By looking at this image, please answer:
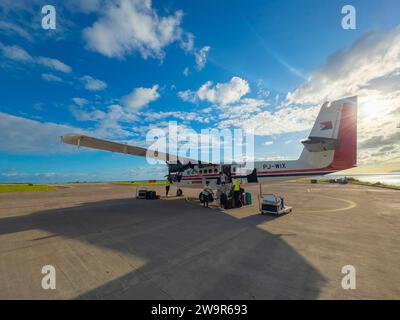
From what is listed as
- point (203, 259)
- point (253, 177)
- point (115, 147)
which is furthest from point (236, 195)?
point (115, 147)

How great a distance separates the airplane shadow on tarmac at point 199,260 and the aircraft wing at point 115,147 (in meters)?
4.86

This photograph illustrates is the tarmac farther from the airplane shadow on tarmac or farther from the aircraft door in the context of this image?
the aircraft door

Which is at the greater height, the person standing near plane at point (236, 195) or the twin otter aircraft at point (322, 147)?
the twin otter aircraft at point (322, 147)

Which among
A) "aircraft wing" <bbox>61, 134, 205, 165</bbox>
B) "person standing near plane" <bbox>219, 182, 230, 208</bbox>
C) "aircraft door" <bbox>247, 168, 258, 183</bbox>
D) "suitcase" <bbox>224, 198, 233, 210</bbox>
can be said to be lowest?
"suitcase" <bbox>224, 198, 233, 210</bbox>

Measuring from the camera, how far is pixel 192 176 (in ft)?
60.1

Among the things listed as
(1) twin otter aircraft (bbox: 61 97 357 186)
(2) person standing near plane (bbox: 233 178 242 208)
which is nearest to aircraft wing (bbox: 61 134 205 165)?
(1) twin otter aircraft (bbox: 61 97 357 186)

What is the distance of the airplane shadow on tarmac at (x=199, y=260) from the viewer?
142 inches

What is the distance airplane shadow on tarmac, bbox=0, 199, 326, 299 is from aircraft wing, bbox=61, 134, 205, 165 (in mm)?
4858

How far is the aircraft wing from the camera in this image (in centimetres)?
1102

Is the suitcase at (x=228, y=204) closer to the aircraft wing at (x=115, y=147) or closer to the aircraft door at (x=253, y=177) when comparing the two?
the aircraft door at (x=253, y=177)

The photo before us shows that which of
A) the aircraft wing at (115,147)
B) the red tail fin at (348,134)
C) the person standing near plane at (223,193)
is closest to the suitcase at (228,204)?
the person standing near plane at (223,193)

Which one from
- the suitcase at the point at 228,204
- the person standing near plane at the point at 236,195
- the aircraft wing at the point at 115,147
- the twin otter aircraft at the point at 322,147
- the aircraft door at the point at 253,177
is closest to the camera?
the aircraft wing at the point at 115,147
